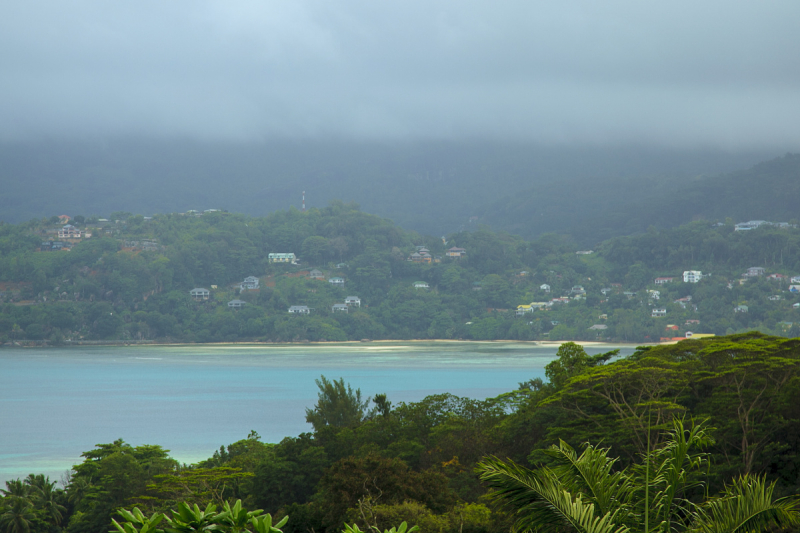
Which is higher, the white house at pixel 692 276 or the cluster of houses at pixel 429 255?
the cluster of houses at pixel 429 255

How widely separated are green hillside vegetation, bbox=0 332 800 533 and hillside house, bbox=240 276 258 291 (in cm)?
11382

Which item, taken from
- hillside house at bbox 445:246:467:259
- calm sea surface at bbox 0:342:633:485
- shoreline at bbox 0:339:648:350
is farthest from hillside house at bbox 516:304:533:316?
hillside house at bbox 445:246:467:259

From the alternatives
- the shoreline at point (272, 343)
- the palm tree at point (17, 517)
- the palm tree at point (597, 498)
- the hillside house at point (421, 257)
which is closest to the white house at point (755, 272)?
the shoreline at point (272, 343)

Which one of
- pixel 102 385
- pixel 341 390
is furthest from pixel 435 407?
pixel 102 385

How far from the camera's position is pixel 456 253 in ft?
528

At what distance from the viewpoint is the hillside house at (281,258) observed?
15712 centimetres

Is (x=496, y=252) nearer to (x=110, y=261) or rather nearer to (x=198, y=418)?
(x=110, y=261)

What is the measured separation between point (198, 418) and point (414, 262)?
92.6 metres

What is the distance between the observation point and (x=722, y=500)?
6.88 metres

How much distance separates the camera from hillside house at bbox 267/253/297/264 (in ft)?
516

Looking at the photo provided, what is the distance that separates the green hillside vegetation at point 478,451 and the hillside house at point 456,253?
12614 cm

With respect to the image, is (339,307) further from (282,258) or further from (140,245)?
(140,245)

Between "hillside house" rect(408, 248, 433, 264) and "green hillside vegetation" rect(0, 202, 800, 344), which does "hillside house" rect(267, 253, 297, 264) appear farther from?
"hillside house" rect(408, 248, 433, 264)

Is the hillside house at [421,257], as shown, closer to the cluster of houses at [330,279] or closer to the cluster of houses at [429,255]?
the cluster of houses at [429,255]
